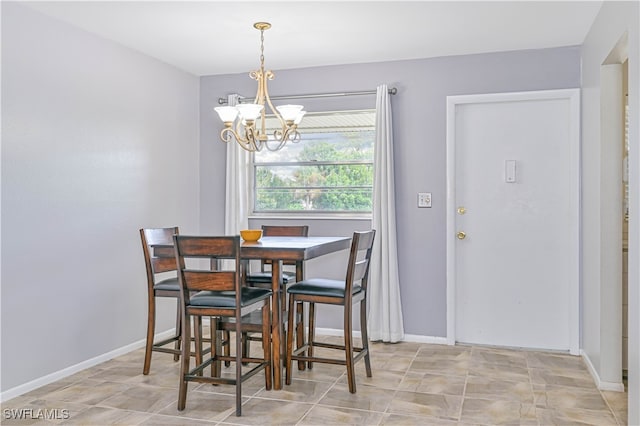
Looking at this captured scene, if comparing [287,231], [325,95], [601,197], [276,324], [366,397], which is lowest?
[366,397]

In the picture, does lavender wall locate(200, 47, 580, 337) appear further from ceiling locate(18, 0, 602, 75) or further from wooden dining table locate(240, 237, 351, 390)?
wooden dining table locate(240, 237, 351, 390)

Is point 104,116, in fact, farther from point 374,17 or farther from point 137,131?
point 374,17

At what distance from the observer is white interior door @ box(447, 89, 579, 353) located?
14.1ft

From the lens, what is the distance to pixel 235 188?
498 centimetres

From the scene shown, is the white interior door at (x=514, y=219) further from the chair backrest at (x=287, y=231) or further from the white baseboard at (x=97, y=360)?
the chair backrest at (x=287, y=231)

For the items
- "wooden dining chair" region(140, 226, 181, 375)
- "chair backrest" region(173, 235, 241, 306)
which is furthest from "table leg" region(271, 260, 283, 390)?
"wooden dining chair" region(140, 226, 181, 375)

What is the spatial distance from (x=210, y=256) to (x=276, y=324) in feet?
2.06

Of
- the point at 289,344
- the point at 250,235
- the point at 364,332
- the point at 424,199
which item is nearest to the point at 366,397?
the point at 364,332

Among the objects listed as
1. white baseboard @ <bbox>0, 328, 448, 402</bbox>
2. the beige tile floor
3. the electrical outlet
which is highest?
the electrical outlet

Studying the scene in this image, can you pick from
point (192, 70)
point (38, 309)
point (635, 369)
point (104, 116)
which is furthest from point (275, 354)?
point (192, 70)

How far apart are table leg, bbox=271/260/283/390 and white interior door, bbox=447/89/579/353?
173 centimetres

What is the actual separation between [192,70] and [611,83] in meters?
3.34

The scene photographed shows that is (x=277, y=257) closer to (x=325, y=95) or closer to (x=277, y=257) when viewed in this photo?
(x=277, y=257)

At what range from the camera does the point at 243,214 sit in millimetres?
5035
